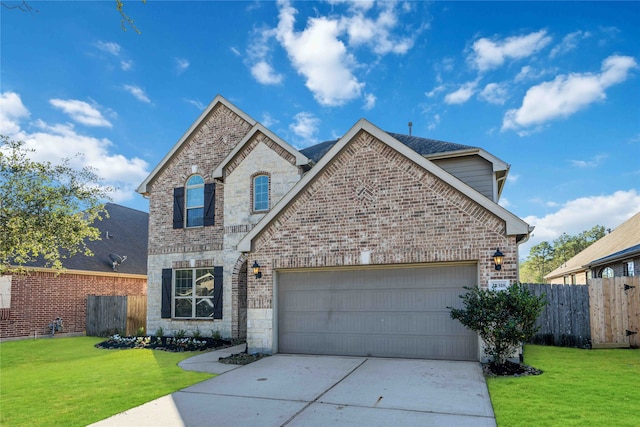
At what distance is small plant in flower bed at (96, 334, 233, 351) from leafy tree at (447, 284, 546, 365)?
8014mm

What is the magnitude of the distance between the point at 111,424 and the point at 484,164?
36.9ft

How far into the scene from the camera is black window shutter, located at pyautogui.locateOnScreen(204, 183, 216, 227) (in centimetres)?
1526

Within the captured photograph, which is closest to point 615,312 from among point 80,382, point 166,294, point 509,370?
point 509,370

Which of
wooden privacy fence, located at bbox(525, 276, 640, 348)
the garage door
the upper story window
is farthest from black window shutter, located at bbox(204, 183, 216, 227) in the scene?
wooden privacy fence, located at bbox(525, 276, 640, 348)

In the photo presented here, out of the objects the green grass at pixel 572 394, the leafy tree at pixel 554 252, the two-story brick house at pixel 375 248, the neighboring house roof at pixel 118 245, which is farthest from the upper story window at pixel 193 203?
the leafy tree at pixel 554 252

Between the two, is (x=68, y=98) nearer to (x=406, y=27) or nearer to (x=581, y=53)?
(x=406, y=27)

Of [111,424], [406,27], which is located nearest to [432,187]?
[406,27]

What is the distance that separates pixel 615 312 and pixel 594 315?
512 mm

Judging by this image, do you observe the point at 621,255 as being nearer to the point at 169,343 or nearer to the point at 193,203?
the point at 193,203

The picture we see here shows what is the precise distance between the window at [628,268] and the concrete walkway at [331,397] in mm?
11767

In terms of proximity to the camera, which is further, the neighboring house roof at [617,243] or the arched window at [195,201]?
the neighboring house roof at [617,243]

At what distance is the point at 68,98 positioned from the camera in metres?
15.6

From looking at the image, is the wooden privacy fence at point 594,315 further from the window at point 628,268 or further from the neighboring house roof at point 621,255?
the window at point 628,268

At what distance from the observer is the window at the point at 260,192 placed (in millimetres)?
14273
